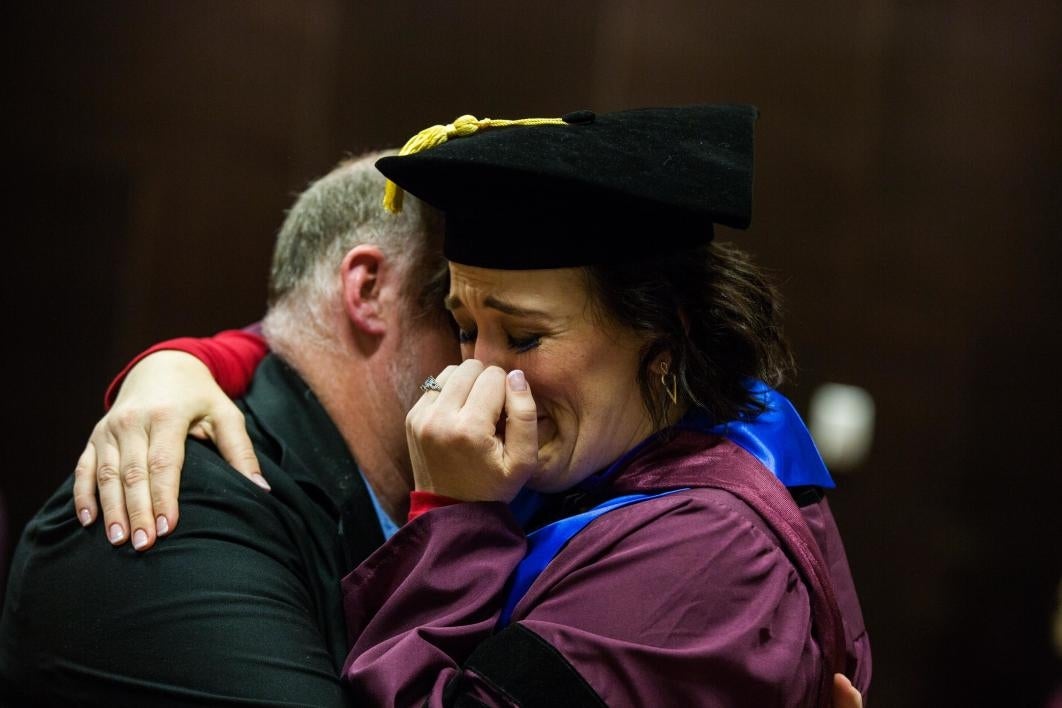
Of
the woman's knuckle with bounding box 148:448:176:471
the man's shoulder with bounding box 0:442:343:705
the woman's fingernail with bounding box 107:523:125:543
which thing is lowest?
the man's shoulder with bounding box 0:442:343:705

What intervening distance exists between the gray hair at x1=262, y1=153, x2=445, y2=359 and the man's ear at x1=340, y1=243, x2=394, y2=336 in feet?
0.08

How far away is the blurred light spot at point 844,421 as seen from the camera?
117 inches

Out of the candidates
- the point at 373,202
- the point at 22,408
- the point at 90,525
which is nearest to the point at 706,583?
the point at 90,525

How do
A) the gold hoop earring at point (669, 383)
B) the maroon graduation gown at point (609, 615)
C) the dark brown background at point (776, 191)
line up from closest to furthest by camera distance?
the maroon graduation gown at point (609, 615) < the gold hoop earring at point (669, 383) < the dark brown background at point (776, 191)

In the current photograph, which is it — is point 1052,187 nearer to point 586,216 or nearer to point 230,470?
point 586,216

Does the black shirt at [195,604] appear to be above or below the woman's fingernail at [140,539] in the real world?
below

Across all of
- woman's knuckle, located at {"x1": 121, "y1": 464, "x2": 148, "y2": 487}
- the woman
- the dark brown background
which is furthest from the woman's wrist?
the dark brown background

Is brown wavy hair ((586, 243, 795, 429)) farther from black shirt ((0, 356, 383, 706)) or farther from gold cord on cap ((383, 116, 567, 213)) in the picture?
black shirt ((0, 356, 383, 706))

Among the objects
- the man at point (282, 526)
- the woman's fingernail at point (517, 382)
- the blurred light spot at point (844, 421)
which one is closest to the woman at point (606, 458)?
the woman's fingernail at point (517, 382)

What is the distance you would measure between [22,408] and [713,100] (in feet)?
6.92

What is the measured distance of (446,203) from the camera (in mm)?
1561

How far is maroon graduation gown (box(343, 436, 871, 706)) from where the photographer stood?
1.21 m

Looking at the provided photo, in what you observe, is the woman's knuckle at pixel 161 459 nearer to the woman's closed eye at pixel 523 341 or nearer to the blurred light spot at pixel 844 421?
the woman's closed eye at pixel 523 341

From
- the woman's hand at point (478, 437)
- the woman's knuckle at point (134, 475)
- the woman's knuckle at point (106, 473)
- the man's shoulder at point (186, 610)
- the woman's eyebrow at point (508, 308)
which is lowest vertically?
the man's shoulder at point (186, 610)
